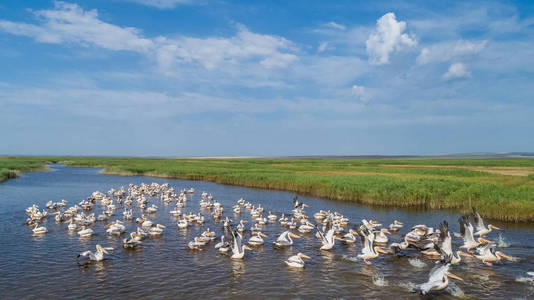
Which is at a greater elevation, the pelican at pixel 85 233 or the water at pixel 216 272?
the pelican at pixel 85 233

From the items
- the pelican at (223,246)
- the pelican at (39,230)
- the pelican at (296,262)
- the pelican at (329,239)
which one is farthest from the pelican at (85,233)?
the pelican at (329,239)

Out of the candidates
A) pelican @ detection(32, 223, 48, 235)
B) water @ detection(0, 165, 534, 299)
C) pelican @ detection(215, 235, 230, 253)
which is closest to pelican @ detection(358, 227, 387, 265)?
water @ detection(0, 165, 534, 299)

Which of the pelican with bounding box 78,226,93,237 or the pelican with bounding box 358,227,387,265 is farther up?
Result: the pelican with bounding box 358,227,387,265

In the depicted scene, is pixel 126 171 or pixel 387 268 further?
pixel 126 171

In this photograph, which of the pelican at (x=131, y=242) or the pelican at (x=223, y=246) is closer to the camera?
the pelican at (x=223, y=246)

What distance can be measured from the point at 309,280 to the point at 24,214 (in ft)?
75.5

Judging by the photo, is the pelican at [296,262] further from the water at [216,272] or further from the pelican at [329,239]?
the pelican at [329,239]

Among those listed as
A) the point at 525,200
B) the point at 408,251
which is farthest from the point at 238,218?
the point at 525,200

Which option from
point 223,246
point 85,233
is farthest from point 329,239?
point 85,233

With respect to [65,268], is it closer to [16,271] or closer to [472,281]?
[16,271]

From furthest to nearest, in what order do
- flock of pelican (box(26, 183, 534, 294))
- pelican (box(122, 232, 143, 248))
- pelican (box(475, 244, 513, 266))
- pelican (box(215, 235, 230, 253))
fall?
pelican (box(122, 232, 143, 248)), pelican (box(215, 235, 230, 253)), pelican (box(475, 244, 513, 266)), flock of pelican (box(26, 183, 534, 294))

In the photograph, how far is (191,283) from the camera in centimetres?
1352

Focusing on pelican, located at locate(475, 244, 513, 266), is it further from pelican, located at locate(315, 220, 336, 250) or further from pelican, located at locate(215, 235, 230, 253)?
pelican, located at locate(215, 235, 230, 253)

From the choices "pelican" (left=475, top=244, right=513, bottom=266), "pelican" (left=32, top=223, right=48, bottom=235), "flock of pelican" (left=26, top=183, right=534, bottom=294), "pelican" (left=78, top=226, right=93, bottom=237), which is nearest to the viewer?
"flock of pelican" (left=26, top=183, right=534, bottom=294)
